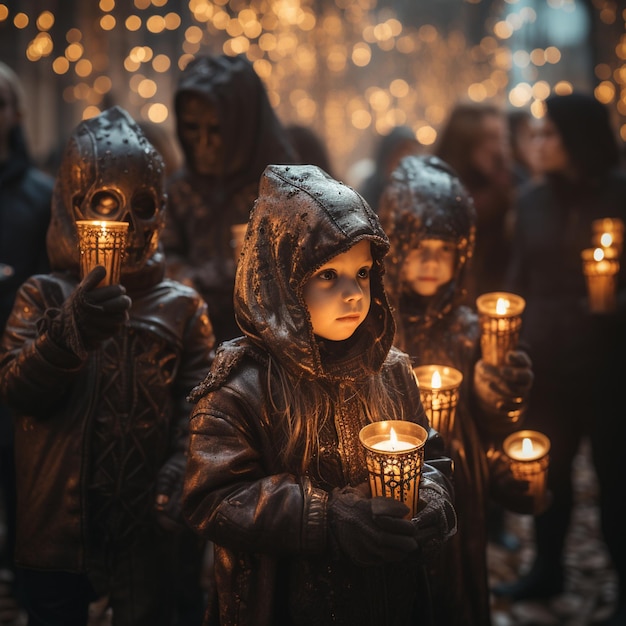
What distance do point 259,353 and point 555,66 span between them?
15.0 metres

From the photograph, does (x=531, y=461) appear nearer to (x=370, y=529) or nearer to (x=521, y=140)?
(x=370, y=529)

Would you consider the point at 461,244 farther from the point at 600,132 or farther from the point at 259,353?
the point at 600,132

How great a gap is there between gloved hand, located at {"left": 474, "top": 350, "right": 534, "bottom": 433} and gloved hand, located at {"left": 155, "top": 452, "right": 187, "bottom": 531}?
1107 millimetres

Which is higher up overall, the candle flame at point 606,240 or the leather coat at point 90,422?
the candle flame at point 606,240

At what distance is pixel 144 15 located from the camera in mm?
14898

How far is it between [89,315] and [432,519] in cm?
117

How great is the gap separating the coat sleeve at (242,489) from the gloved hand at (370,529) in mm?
37

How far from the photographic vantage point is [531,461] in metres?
2.90

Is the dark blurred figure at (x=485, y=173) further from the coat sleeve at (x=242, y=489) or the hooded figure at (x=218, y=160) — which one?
the coat sleeve at (x=242, y=489)

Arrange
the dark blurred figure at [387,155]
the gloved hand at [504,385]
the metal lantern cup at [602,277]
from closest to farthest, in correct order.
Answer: the gloved hand at [504,385] < the metal lantern cup at [602,277] < the dark blurred figure at [387,155]

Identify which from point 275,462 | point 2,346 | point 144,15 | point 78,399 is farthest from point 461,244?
point 144,15

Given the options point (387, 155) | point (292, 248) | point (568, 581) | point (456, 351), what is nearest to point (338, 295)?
point (292, 248)

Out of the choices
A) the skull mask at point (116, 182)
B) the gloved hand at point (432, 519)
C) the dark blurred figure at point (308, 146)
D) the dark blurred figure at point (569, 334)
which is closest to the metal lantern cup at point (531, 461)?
the gloved hand at point (432, 519)

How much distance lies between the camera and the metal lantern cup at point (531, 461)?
9.53ft
